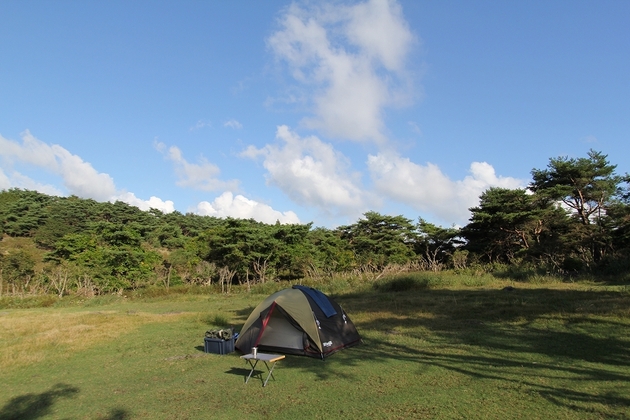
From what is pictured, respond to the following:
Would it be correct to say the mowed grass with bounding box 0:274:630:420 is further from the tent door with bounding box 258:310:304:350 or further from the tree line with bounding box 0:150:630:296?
the tree line with bounding box 0:150:630:296

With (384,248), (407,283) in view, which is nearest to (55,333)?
(407,283)

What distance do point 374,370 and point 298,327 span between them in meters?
2.33

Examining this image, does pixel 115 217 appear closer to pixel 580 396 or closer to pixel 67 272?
pixel 67 272

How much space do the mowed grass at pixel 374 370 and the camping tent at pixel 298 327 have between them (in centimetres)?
38

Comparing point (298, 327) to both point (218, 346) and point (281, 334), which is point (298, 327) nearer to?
point (281, 334)

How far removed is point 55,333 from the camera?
12.6m

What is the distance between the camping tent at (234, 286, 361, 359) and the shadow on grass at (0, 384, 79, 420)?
3775 mm

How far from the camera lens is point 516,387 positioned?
610cm

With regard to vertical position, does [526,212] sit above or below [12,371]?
above

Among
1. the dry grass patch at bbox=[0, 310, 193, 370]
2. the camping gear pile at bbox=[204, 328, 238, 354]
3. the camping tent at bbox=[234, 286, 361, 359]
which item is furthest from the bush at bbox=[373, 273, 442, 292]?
the camping gear pile at bbox=[204, 328, 238, 354]

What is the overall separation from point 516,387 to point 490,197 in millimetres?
27730

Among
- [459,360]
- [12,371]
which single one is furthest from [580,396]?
[12,371]

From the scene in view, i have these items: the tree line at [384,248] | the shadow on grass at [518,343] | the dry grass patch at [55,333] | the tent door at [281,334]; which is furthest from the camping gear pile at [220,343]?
the tree line at [384,248]

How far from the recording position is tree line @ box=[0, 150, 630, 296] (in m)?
27.3
